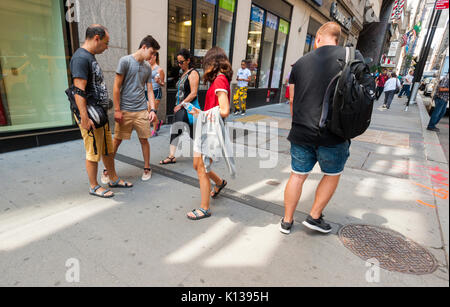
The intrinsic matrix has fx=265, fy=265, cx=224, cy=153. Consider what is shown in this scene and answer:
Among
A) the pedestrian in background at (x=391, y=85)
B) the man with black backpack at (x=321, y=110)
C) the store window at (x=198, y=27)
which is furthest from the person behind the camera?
the pedestrian in background at (x=391, y=85)

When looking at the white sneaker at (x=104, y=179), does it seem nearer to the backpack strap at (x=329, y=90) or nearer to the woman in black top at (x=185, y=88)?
the woman in black top at (x=185, y=88)

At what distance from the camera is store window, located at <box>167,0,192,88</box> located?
6.77 metres

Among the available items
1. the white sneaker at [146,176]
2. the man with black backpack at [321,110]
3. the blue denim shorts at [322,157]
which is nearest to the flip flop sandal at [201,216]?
the man with black backpack at [321,110]

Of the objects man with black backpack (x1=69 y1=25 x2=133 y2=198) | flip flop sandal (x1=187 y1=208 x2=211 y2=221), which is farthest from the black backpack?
man with black backpack (x1=69 y1=25 x2=133 y2=198)

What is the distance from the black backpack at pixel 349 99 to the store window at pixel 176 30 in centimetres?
562

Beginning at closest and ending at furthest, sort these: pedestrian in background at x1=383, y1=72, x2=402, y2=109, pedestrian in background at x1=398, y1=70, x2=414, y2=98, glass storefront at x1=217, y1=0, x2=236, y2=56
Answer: glass storefront at x1=217, y1=0, x2=236, y2=56, pedestrian in background at x1=383, y1=72, x2=402, y2=109, pedestrian in background at x1=398, y1=70, x2=414, y2=98

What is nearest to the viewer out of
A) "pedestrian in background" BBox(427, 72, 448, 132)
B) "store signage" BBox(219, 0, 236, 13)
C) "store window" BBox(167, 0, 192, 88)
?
"store window" BBox(167, 0, 192, 88)

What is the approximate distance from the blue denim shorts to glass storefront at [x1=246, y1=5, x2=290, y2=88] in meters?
8.48

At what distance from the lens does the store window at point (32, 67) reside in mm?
4605

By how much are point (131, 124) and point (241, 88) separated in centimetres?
607

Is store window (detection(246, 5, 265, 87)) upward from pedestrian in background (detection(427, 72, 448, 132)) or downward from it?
upward

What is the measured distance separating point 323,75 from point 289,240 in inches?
61.1

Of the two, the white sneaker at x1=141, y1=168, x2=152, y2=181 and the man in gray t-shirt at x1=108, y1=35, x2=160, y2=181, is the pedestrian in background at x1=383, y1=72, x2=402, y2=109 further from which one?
the white sneaker at x1=141, y1=168, x2=152, y2=181
